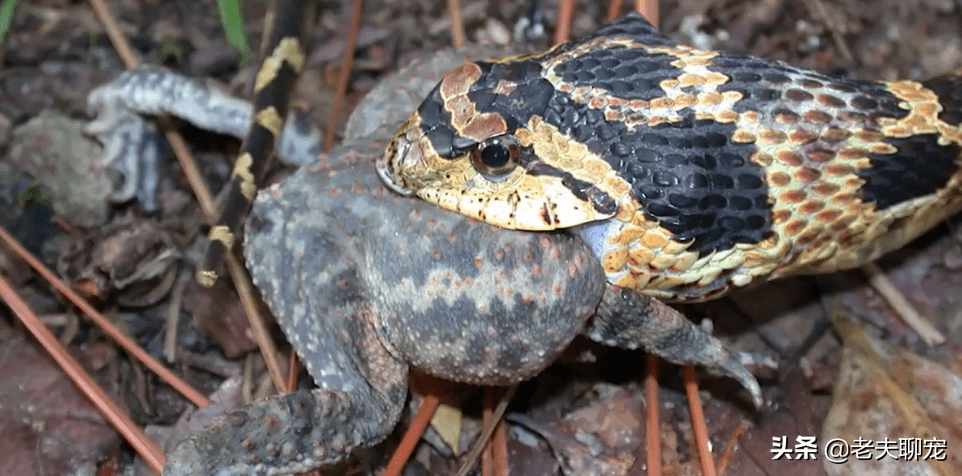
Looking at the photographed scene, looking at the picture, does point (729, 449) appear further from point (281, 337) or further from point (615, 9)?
point (615, 9)

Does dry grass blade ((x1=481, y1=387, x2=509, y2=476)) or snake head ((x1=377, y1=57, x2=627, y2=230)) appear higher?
snake head ((x1=377, y1=57, x2=627, y2=230))

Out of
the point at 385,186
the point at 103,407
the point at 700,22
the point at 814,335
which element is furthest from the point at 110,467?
the point at 700,22

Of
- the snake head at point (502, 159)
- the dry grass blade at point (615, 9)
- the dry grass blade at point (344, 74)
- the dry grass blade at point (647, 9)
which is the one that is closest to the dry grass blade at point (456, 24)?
the dry grass blade at point (344, 74)

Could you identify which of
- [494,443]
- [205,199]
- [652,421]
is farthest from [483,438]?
[205,199]

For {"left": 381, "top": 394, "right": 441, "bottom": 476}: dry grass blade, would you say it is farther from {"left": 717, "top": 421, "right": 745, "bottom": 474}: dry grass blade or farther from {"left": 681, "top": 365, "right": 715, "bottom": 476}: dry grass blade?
{"left": 717, "top": 421, "right": 745, "bottom": 474}: dry grass blade

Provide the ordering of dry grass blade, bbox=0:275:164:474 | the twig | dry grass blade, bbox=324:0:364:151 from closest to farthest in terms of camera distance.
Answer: dry grass blade, bbox=0:275:164:474, the twig, dry grass blade, bbox=324:0:364:151

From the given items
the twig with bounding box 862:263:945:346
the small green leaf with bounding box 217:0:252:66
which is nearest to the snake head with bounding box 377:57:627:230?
the small green leaf with bounding box 217:0:252:66
